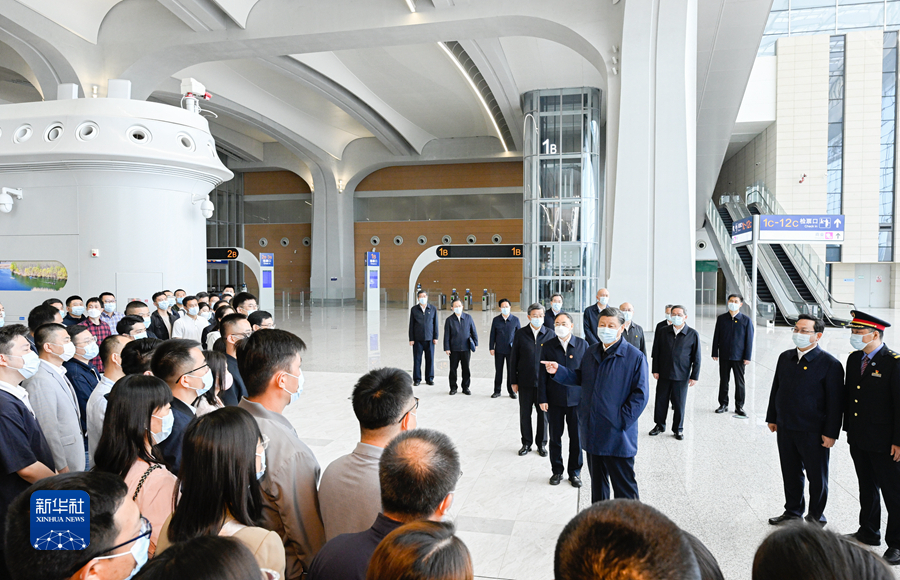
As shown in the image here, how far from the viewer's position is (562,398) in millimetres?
5578

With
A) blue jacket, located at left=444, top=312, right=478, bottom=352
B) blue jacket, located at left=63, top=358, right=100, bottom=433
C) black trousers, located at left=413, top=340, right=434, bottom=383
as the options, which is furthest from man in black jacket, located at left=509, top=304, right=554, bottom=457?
blue jacket, located at left=63, top=358, right=100, bottom=433

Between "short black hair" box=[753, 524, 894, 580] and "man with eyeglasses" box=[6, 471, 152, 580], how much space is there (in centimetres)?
161

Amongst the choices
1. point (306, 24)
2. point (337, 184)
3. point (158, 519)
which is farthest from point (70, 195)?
point (337, 184)

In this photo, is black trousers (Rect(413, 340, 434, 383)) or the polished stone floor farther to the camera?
black trousers (Rect(413, 340, 434, 383))

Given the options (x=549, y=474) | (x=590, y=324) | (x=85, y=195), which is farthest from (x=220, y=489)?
(x=85, y=195)

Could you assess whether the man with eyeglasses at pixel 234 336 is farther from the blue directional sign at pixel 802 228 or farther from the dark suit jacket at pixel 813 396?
the blue directional sign at pixel 802 228

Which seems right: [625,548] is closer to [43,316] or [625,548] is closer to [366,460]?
[366,460]

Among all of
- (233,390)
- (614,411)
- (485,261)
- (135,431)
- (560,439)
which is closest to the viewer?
(135,431)

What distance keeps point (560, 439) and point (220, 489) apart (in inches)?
161

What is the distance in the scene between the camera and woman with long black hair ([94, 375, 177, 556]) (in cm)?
261

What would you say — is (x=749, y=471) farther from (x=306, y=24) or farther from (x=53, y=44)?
(x=53, y=44)

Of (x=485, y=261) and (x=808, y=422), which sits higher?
(x=485, y=261)

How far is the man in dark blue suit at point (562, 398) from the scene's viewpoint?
5.43 meters

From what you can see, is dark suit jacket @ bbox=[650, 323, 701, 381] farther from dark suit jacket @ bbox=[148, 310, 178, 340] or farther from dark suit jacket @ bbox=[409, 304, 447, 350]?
dark suit jacket @ bbox=[148, 310, 178, 340]
